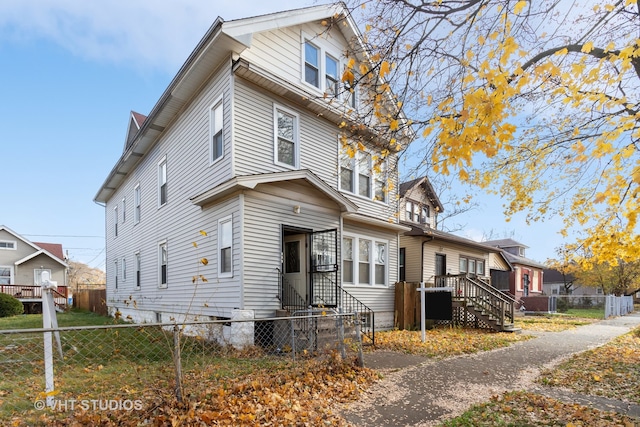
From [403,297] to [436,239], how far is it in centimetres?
543

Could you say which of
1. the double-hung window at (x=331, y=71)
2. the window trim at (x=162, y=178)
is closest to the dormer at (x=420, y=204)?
the double-hung window at (x=331, y=71)

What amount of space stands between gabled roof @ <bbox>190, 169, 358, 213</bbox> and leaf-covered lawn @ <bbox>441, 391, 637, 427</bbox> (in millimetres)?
6008

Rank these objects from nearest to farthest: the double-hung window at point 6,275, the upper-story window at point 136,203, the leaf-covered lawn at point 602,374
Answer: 1. the leaf-covered lawn at point 602,374
2. the upper-story window at point 136,203
3. the double-hung window at point 6,275

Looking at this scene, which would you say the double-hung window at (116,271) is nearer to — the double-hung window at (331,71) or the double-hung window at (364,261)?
the double-hung window at (364,261)

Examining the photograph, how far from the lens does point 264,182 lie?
28.6 feet

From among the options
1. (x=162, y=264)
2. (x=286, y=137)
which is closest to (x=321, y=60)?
(x=286, y=137)

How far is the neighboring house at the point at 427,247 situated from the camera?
56.2 ft

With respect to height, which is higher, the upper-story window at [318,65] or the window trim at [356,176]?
the upper-story window at [318,65]

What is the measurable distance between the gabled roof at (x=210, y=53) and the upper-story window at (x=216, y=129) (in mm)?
978

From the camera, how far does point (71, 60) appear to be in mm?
17609

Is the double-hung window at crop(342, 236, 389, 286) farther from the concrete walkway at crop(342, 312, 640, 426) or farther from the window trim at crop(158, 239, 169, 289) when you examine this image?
the window trim at crop(158, 239, 169, 289)

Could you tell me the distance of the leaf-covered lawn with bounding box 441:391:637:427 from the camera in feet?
14.0

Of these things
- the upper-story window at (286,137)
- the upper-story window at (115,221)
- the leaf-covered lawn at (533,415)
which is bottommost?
the leaf-covered lawn at (533,415)

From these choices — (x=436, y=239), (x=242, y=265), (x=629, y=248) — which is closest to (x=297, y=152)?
(x=242, y=265)
